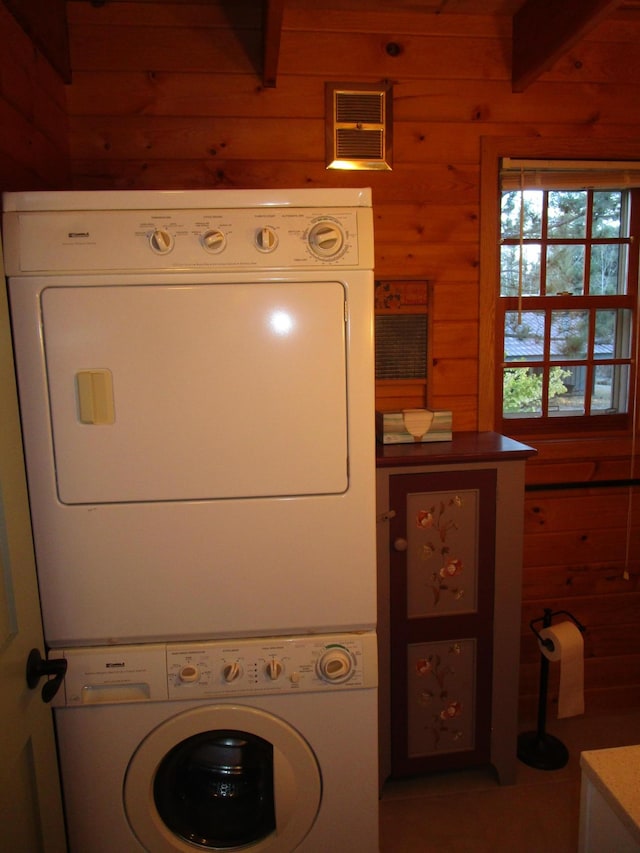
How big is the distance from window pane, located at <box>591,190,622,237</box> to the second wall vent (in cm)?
87

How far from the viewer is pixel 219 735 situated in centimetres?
124

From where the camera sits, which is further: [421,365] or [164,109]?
[421,365]

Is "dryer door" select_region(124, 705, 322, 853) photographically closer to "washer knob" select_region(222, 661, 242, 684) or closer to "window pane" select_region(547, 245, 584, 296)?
"washer knob" select_region(222, 661, 242, 684)

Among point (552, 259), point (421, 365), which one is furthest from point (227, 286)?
point (552, 259)

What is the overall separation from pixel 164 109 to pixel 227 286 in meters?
1.12

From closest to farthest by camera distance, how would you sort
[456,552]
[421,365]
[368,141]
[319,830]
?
[319,830]
[456,552]
[368,141]
[421,365]

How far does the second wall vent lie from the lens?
6.17 ft

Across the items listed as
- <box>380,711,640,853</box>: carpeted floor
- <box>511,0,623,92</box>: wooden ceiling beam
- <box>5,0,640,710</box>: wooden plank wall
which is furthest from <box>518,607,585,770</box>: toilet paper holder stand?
<box>511,0,623,92</box>: wooden ceiling beam

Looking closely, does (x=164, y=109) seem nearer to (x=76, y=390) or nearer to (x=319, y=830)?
(x=76, y=390)

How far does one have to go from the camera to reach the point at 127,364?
109 cm

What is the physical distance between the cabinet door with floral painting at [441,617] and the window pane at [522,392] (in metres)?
0.59

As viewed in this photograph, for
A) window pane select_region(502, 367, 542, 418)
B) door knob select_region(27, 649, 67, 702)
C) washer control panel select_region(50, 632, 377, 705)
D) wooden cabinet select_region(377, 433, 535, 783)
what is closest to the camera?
door knob select_region(27, 649, 67, 702)

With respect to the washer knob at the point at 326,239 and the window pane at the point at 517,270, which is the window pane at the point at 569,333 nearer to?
the window pane at the point at 517,270

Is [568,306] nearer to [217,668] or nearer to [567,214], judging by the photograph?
[567,214]
